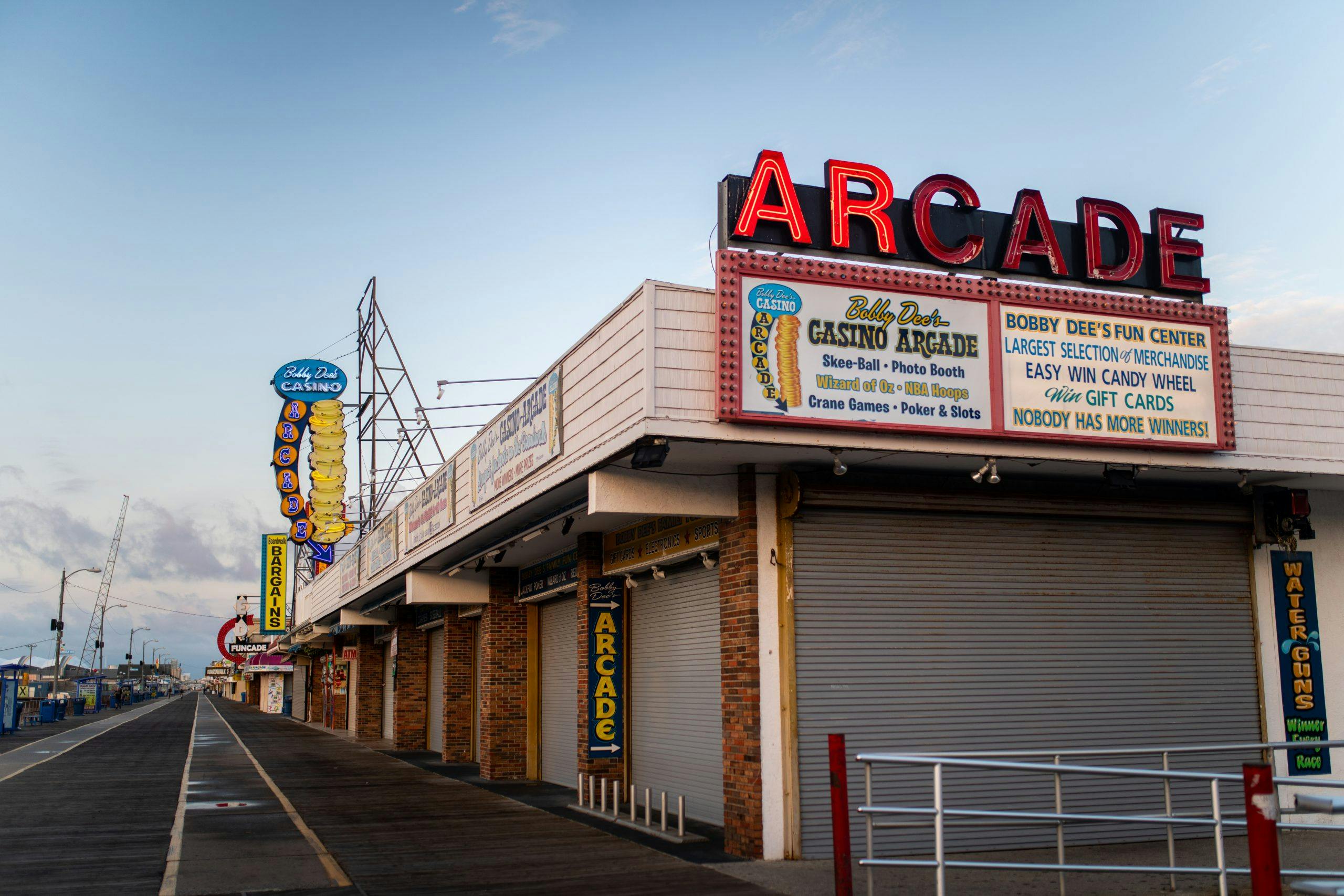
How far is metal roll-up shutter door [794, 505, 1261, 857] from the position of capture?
11570 mm

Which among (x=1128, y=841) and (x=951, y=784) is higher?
(x=951, y=784)

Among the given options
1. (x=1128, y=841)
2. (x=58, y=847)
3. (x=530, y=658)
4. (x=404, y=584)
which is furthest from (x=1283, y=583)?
(x=404, y=584)

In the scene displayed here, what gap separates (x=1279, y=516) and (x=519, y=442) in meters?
9.54

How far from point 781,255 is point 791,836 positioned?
18.8ft

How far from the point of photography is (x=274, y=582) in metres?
66.6

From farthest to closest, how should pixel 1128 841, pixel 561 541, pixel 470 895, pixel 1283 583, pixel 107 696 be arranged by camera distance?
pixel 107 696 < pixel 561 541 < pixel 1283 583 < pixel 1128 841 < pixel 470 895

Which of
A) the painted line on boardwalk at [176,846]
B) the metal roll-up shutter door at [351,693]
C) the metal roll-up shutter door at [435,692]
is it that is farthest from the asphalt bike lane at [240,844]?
the metal roll-up shutter door at [351,693]

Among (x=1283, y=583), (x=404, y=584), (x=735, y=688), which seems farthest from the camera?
(x=404, y=584)

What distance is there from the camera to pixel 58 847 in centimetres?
1273

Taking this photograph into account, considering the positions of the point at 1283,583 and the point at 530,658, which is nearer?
the point at 1283,583

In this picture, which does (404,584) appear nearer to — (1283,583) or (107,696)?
(1283,583)

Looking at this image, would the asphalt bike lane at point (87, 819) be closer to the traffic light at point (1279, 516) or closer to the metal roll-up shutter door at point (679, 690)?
the metal roll-up shutter door at point (679, 690)

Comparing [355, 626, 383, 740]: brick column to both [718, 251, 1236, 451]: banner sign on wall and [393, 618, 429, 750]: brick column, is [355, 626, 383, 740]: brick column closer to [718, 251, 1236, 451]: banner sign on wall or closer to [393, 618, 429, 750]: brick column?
[393, 618, 429, 750]: brick column

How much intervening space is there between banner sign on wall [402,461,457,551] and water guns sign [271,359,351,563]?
16272mm
